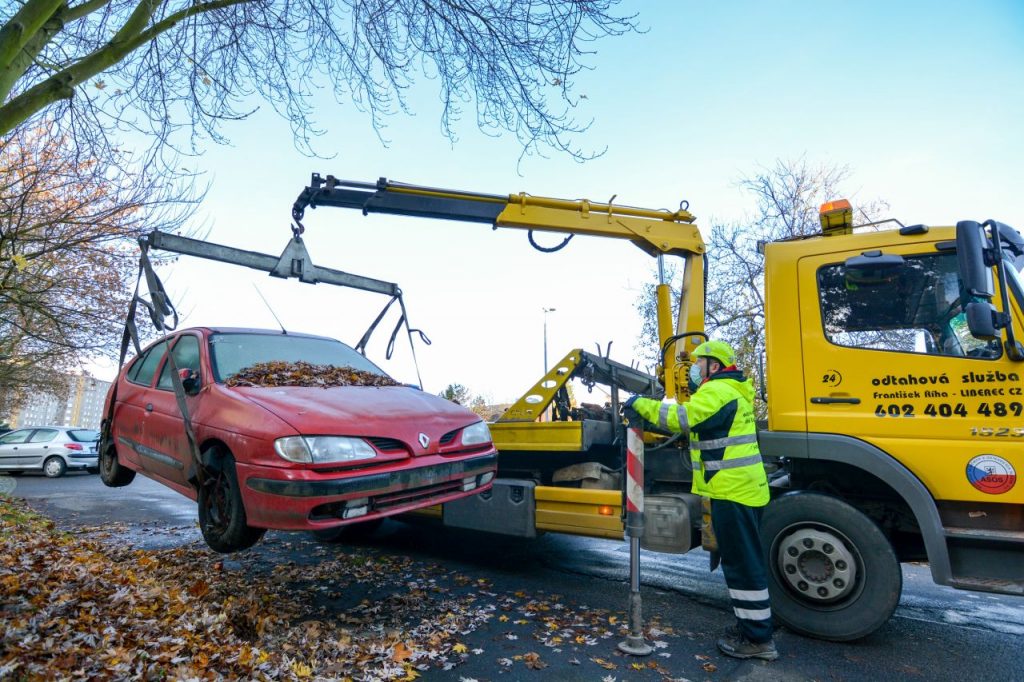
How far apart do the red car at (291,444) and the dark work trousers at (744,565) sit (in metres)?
1.68

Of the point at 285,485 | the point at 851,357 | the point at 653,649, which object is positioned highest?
the point at 851,357

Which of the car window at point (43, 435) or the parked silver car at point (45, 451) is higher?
the car window at point (43, 435)

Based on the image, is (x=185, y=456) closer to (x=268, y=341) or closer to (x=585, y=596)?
(x=268, y=341)

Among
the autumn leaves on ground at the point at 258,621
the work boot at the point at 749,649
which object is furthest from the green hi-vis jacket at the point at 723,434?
the autumn leaves on ground at the point at 258,621

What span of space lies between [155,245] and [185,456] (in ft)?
5.35

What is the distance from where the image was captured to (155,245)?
4.47 meters

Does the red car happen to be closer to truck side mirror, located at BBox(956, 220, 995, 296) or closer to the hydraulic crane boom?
the hydraulic crane boom

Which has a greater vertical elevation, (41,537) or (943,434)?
(943,434)

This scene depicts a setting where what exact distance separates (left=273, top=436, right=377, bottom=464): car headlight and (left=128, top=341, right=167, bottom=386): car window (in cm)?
255

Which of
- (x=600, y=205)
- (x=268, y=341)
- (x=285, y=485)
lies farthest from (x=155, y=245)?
(x=600, y=205)

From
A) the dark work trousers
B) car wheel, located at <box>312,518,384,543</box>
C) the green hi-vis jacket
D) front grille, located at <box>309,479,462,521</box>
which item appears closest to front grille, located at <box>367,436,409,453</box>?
front grille, located at <box>309,479,462,521</box>

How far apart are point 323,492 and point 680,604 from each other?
3031 millimetres

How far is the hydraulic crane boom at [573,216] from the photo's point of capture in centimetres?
552

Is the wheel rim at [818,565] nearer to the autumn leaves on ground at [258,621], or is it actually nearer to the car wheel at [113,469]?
the autumn leaves on ground at [258,621]
